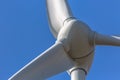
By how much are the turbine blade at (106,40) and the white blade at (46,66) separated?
1235mm

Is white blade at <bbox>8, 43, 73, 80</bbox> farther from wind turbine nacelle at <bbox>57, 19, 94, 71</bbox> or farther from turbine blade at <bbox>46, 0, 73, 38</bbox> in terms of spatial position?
turbine blade at <bbox>46, 0, 73, 38</bbox>

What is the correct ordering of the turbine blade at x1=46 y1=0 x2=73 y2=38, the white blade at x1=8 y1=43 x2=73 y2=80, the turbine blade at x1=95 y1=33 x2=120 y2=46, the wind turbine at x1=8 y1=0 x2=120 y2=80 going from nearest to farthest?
the white blade at x1=8 y1=43 x2=73 y2=80 → the wind turbine at x1=8 y1=0 x2=120 y2=80 → the turbine blade at x1=95 y1=33 x2=120 y2=46 → the turbine blade at x1=46 y1=0 x2=73 y2=38

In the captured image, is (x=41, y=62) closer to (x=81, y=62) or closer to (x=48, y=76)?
(x=48, y=76)

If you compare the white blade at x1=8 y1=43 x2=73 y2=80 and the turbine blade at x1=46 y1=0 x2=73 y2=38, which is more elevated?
the turbine blade at x1=46 y1=0 x2=73 y2=38

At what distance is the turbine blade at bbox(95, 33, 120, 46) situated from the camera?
14152mm

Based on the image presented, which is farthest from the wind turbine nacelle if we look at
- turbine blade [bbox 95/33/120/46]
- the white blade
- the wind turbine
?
the white blade

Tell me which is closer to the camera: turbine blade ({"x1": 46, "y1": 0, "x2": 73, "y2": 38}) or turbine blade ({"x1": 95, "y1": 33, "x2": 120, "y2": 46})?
turbine blade ({"x1": 95, "y1": 33, "x2": 120, "y2": 46})

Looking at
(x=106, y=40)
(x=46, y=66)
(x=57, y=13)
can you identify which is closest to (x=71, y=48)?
(x=106, y=40)

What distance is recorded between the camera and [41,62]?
43.0ft

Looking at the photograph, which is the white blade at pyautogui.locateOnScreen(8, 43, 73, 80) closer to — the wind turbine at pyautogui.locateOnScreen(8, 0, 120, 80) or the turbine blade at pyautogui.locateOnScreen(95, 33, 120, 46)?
the wind turbine at pyautogui.locateOnScreen(8, 0, 120, 80)

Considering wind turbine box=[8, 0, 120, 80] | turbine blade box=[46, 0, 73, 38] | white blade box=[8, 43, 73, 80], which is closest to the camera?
white blade box=[8, 43, 73, 80]

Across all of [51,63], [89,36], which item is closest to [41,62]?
[51,63]

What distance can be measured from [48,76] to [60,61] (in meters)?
0.65

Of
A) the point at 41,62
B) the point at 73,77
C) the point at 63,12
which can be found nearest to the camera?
the point at 41,62
